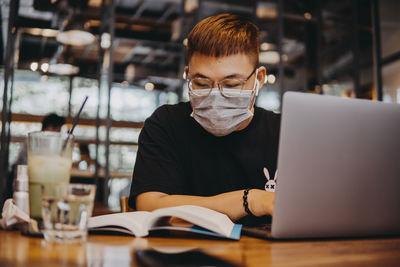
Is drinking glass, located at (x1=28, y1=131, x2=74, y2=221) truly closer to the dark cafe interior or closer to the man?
the dark cafe interior

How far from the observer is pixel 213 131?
1623 mm

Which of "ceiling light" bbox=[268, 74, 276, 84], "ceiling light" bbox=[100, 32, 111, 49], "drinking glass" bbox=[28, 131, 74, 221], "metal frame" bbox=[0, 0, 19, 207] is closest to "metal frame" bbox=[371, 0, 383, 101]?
"ceiling light" bbox=[268, 74, 276, 84]

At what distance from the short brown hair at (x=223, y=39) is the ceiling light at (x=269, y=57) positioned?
5013mm

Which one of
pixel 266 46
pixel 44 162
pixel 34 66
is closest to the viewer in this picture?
pixel 44 162

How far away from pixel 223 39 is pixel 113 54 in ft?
14.5

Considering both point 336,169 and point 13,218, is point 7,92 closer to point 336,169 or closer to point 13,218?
point 13,218

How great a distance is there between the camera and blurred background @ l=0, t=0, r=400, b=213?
5.18m

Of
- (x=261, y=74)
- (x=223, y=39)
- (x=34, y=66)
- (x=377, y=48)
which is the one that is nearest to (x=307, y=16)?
(x=377, y=48)

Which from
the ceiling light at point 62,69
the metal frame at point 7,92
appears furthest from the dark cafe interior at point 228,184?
the ceiling light at point 62,69

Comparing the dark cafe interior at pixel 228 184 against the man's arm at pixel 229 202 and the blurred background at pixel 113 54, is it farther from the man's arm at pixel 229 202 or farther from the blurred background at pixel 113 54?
the blurred background at pixel 113 54

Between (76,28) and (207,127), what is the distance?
491 centimetres

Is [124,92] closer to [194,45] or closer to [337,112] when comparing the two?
[194,45]

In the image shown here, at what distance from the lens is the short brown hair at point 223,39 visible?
5.20 ft

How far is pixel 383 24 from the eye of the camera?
17.8 ft
